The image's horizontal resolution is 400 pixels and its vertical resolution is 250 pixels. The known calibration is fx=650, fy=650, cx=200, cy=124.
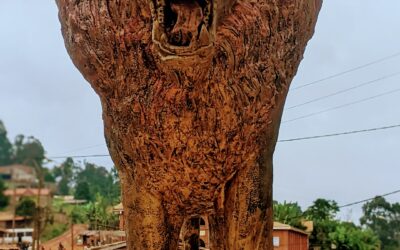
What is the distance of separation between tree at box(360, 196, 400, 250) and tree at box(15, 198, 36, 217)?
527 inches

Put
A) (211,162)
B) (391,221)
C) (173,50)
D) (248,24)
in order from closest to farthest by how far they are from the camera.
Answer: (173,50), (248,24), (211,162), (391,221)

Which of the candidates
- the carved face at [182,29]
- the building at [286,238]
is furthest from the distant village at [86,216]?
the carved face at [182,29]

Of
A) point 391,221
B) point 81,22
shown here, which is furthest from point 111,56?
point 391,221

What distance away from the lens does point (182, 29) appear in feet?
5.50

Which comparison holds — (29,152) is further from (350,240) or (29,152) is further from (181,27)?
(350,240)

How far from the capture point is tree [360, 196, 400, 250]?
15525 mm

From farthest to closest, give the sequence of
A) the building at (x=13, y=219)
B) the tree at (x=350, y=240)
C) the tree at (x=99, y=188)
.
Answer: the tree at (x=350, y=240)
the tree at (x=99, y=188)
the building at (x=13, y=219)

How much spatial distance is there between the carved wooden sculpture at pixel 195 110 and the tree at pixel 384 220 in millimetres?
13374

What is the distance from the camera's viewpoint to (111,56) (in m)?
2.22

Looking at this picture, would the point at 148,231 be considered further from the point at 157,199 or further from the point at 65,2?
the point at 65,2

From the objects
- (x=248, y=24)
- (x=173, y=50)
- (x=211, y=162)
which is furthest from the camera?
(x=211, y=162)

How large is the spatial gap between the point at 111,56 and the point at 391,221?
15.1 m

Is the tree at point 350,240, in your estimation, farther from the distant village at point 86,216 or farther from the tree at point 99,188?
the tree at point 99,188

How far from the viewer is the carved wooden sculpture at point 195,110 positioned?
2115 mm
